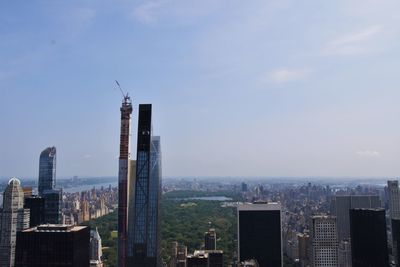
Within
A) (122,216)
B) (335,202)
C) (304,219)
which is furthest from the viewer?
(304,219)

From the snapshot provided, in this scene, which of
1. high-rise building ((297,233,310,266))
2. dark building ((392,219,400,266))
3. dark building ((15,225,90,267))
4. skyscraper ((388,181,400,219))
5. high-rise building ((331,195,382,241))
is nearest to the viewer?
dark building ((15,225,90,267))

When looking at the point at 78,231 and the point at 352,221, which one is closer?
the point at 78,231

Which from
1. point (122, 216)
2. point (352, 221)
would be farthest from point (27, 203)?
point (352, 221)

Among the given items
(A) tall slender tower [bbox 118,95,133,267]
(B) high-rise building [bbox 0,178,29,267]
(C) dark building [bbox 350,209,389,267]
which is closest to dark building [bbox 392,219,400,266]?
(C) dark building [bbox 350,209,389,267]

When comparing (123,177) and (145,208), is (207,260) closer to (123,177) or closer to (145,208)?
(145,208)

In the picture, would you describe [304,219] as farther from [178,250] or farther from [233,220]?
[178,250]

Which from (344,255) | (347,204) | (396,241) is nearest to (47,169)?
(344,255)

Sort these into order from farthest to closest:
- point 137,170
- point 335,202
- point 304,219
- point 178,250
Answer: point 304,219 < point 335,202 < point 178,250 < point 137,170

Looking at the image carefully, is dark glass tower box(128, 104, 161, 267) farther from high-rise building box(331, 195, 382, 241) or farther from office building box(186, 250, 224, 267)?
high-rise building box(331, 195, 382, 241)
